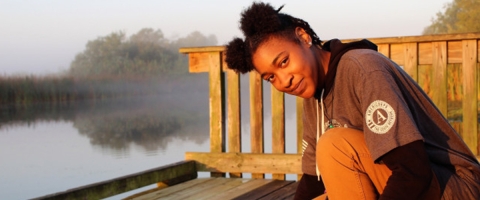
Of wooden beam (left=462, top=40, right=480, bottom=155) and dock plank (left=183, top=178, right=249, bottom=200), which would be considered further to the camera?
wooden beam (left=462, top=40, right=480, bottom=155)

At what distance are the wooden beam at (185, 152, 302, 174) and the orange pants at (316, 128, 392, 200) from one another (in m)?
2.52

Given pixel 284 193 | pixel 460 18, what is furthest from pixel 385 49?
pixel 460 18

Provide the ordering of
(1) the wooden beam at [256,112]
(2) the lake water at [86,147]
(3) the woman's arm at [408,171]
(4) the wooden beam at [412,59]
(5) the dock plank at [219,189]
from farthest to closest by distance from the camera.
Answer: (2) the lake water at [86,147], (1) the wooden beam at [256,112], (4) the wooden beam at [412,59], (5) the dock plank at [219,189], (3) the woman's arm at [408,171]

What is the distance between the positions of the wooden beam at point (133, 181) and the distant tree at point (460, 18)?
1733 centimetres

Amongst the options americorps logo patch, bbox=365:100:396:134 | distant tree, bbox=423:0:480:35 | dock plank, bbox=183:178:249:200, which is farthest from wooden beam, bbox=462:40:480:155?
distant tree, bbox=423:0:480:35

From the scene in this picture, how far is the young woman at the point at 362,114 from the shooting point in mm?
2170

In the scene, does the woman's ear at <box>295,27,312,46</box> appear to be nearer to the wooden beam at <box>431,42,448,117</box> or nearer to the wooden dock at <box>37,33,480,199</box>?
the wooden dock at <box>37,33,480,199</box>

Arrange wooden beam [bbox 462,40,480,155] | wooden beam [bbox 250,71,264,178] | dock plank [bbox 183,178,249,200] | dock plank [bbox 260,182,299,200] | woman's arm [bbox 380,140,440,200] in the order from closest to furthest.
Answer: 1. woman's arm [bbox 380,140,440,200]
2. dock plank [bbox 260,182,299,200]
3. dock plank [bbox 183,178,249,200]
4. wooden beam [bbox 462,40,480,155]
5. wooden beam [bbox 250,71,264,178]

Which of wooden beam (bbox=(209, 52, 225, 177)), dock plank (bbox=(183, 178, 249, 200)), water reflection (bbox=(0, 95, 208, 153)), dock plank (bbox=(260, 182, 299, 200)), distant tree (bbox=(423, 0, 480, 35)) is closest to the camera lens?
dock plank (bbox=(260, 182, 299, 200))

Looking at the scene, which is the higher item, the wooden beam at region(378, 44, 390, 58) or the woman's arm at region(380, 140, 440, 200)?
the wooden beam at region(378, 44, 390, 58)

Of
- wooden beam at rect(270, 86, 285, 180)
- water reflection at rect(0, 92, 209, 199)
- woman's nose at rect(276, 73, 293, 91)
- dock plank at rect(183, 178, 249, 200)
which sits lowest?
water reflection at rect(0, 92, 209, 199)

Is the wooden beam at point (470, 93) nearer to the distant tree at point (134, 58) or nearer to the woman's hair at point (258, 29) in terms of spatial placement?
the woman's hair at point (258, 29)

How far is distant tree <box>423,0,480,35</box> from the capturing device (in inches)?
958

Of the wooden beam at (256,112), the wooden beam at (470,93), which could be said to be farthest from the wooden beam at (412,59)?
the wooden beam at (256,112)
